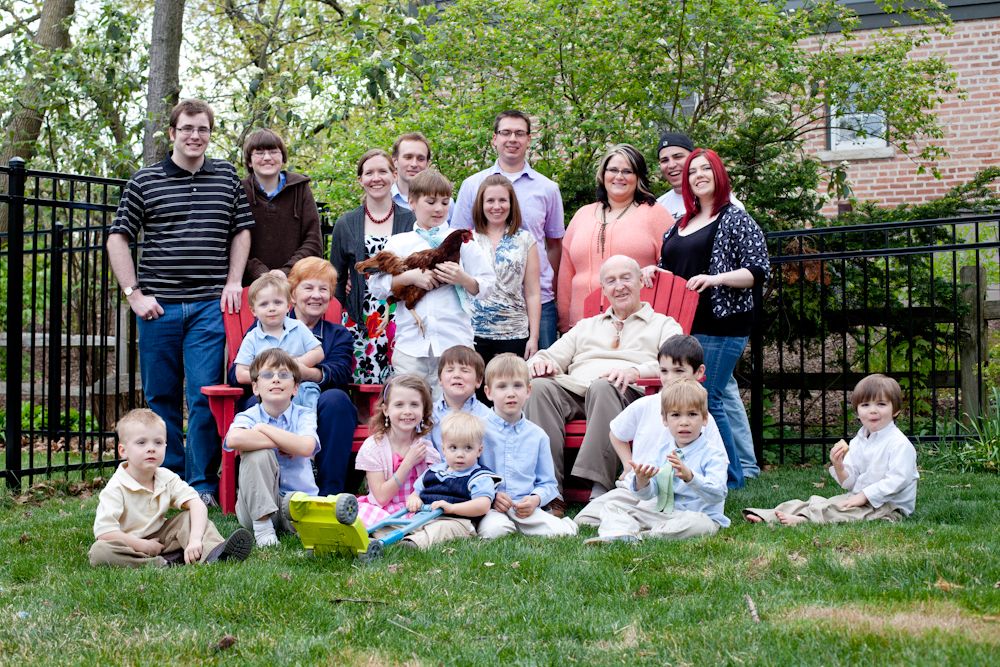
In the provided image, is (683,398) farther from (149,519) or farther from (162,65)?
(162,65)

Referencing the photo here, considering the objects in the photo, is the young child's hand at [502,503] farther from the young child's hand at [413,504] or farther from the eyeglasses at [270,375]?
the eyeglasses at [270,375]

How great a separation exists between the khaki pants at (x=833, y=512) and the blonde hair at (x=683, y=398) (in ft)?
2.12

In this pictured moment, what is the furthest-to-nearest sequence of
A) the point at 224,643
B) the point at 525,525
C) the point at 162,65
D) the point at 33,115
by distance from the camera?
1. the point at 33,115
2. the point at 162,65
3. the point at 525,525
4. the point at 224,643

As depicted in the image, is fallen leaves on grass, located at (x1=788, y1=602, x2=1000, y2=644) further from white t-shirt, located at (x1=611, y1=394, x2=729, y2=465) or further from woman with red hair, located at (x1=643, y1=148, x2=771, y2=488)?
woman with red hair, located at (x1=643, y1=148, x2=771, y2=488)

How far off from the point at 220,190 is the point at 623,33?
12.0 feet

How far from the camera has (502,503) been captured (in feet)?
15.9

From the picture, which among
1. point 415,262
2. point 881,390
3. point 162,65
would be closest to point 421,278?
point 415,262

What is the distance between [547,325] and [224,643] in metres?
3.52

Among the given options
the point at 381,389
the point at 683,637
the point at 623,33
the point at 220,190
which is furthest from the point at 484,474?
the point at 623,33

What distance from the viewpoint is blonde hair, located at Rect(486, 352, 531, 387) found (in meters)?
5.07

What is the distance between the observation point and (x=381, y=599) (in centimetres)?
358

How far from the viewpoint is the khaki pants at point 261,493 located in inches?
185

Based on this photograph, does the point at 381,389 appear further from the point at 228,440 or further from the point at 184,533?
the point at 184,533

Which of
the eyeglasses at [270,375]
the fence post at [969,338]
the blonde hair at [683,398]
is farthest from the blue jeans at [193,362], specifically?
the fence post at [969,338]
